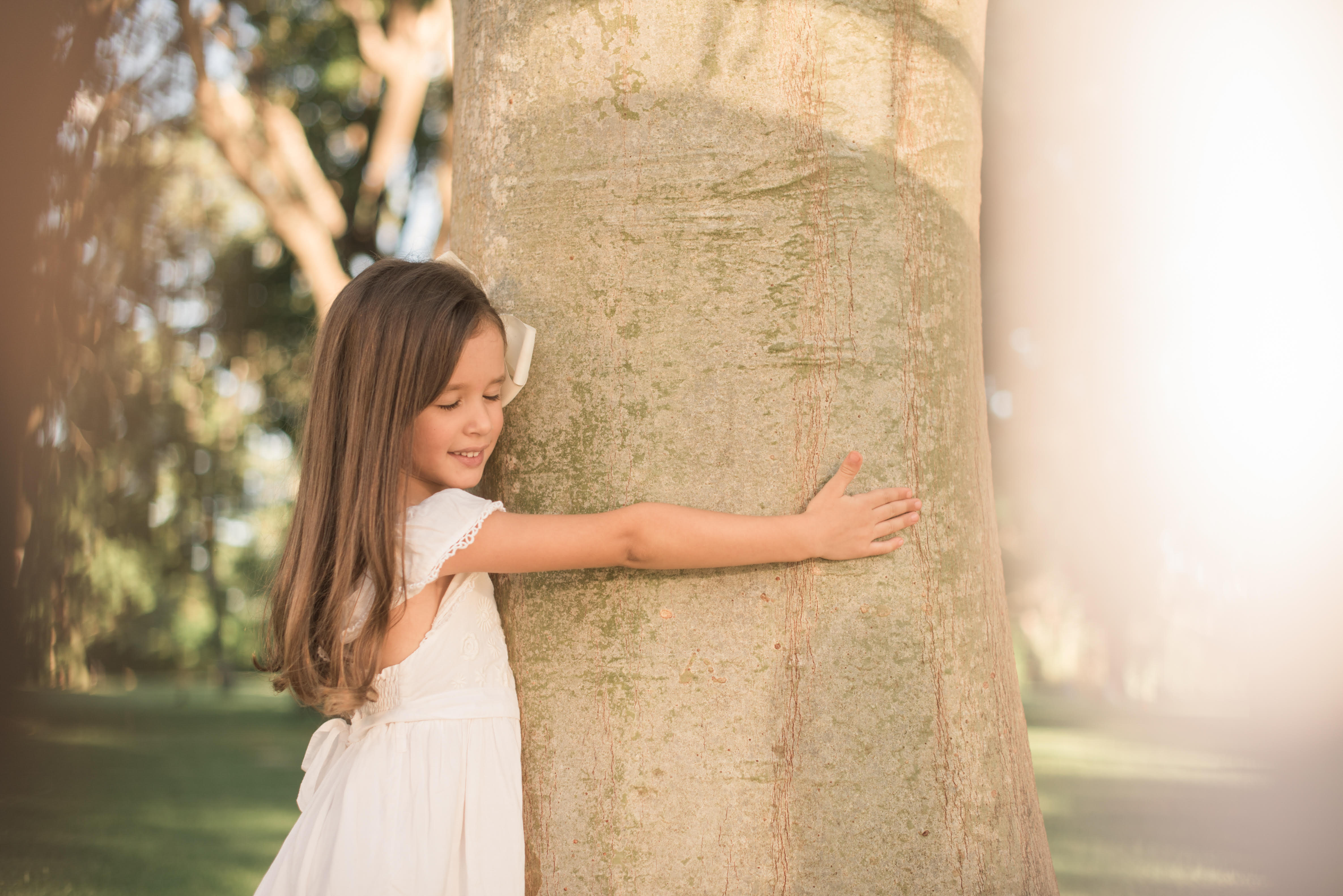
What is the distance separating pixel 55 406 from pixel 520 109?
938 centimetres

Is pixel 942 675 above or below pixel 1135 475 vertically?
below

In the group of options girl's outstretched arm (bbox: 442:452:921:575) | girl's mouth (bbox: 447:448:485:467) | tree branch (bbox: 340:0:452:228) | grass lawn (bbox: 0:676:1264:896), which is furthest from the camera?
tree branch (bbox: 340:0:452:228)

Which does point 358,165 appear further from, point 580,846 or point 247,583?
Answer: point 580,846

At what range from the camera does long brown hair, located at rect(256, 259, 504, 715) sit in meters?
2.05

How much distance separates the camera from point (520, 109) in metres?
2.21

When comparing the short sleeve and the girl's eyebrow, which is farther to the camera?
the girl's eyebrow

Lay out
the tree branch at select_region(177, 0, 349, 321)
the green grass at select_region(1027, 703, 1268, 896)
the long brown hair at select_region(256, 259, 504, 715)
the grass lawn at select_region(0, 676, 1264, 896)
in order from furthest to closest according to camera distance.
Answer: the tree branch at select_region(177, 0, 349, 321), the grass lawn at select_region(0, 676, 1264, 896), the green grass at select_region(1027, 703, 1268, 896), the long brown hair at select_region(256, 259, 504, 715)

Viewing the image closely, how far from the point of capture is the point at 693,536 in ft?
6.29

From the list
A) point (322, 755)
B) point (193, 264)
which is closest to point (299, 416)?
point (322, 755)

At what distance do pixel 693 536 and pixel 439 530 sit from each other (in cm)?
54

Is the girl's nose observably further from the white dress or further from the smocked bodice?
the smocked bodice

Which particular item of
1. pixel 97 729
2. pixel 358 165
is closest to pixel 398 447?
pixel 358 165

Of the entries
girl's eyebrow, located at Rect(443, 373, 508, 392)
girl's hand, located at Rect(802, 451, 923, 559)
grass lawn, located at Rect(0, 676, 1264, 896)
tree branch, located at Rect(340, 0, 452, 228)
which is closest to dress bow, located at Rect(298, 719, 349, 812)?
girl's eyebrow, located at Rect(443, 373, 508, 392)

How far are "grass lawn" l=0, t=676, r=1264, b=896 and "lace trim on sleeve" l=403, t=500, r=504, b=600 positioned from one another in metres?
4.62
